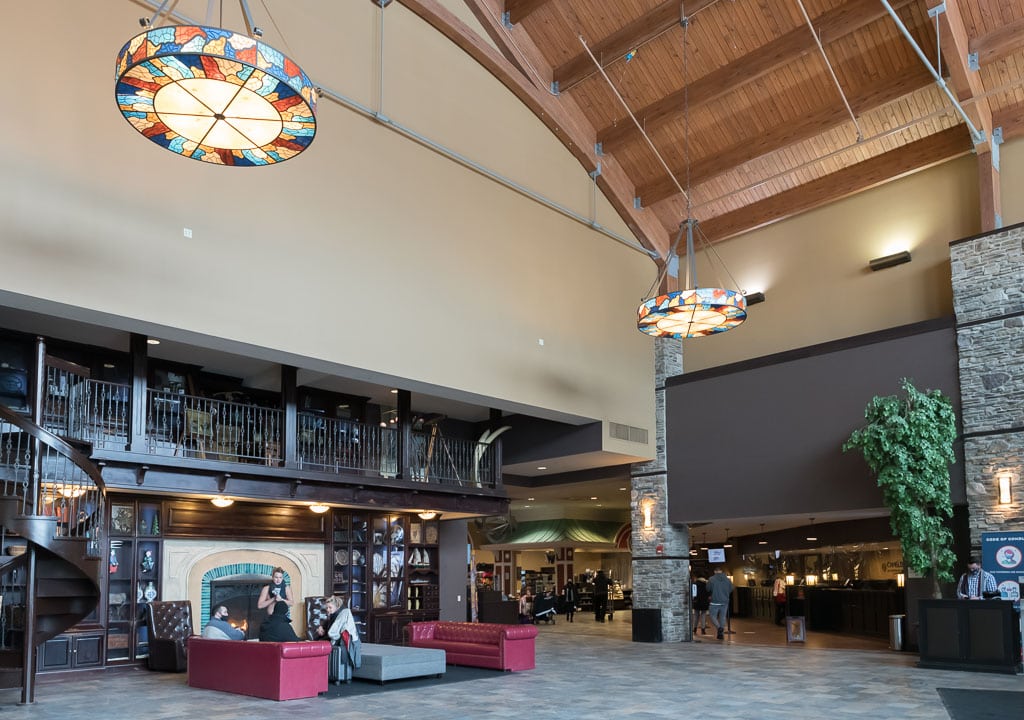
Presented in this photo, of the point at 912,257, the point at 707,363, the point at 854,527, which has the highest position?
the point at 912,257

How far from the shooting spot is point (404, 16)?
14.1 metres

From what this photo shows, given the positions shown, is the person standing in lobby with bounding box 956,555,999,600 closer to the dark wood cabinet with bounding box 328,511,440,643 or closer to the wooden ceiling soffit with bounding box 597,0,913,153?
the wooden ceiling soffit with bounding box 597,0,913,153

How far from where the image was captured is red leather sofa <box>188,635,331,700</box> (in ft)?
31.2

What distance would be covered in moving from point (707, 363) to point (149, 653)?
38.3 feet

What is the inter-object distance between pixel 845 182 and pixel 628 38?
489 cm

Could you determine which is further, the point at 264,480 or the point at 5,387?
the point at 264,480

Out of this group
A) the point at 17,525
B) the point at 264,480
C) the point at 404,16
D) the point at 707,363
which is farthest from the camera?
the point at 707,363

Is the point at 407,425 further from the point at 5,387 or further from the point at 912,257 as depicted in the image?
the point at 912,257

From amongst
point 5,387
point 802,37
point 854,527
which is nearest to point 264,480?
point 5,387

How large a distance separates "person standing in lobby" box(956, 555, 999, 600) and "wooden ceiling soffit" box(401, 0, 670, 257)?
29.1 ft

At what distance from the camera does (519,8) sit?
616 inches

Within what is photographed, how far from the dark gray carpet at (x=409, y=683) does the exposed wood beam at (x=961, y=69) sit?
1110 centimetres

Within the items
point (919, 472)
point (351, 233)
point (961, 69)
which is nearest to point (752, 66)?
point (961, 69)

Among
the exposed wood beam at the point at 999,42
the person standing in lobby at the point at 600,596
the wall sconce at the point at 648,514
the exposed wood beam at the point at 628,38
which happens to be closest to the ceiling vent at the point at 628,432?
the wall sconce at the point at 648,514
